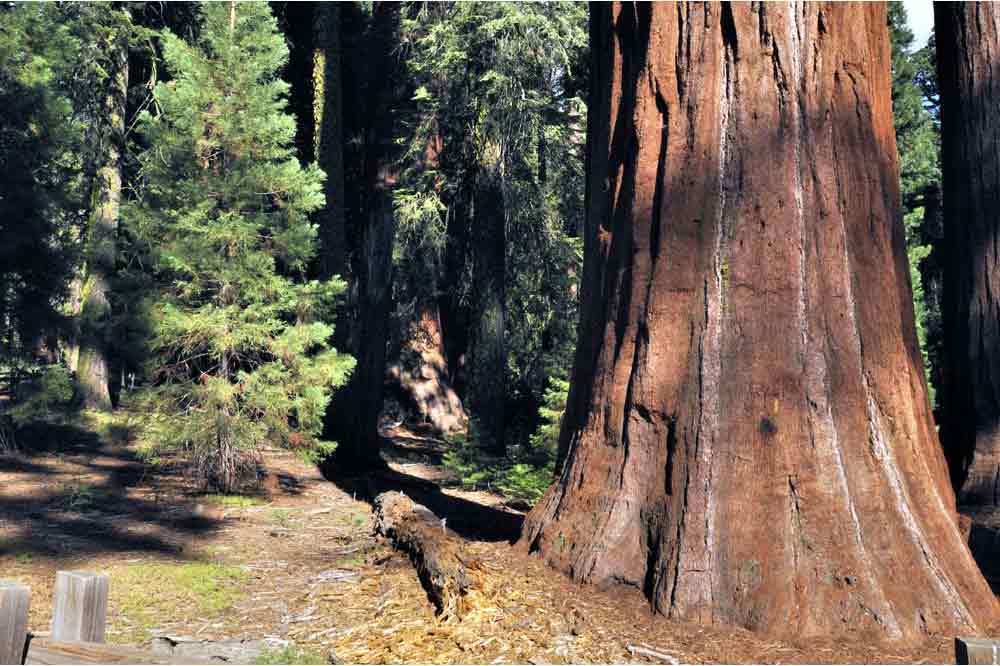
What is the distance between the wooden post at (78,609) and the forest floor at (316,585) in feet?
4.59

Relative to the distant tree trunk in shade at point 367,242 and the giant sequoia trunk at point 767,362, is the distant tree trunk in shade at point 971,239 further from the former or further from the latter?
the distant tree trunk in shade at point 367,242

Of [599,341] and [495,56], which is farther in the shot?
[495,56]

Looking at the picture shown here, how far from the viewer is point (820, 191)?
5703 millimetres

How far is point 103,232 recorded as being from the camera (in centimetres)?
1883

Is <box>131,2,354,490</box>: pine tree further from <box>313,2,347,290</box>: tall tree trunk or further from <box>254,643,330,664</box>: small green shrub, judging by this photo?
<box>254,643,330,664</box>: small green shrub

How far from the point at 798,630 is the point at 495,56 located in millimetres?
13195

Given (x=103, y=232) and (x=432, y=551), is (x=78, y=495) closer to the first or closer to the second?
(x=432, y=551)

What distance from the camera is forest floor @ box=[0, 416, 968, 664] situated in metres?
4.98

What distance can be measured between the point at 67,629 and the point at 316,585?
267cm

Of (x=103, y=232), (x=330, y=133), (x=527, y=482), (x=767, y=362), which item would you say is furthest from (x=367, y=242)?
(x=767, y=362)

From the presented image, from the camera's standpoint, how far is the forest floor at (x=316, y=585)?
4.98 meters

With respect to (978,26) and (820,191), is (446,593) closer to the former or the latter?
(820,191)

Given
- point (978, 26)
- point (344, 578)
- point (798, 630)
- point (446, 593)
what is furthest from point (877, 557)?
point (978, 26)

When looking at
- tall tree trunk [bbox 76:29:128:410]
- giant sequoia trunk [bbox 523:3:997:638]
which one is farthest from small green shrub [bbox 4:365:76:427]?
giant sequoia trunk [bbox 523:3:997:638]
